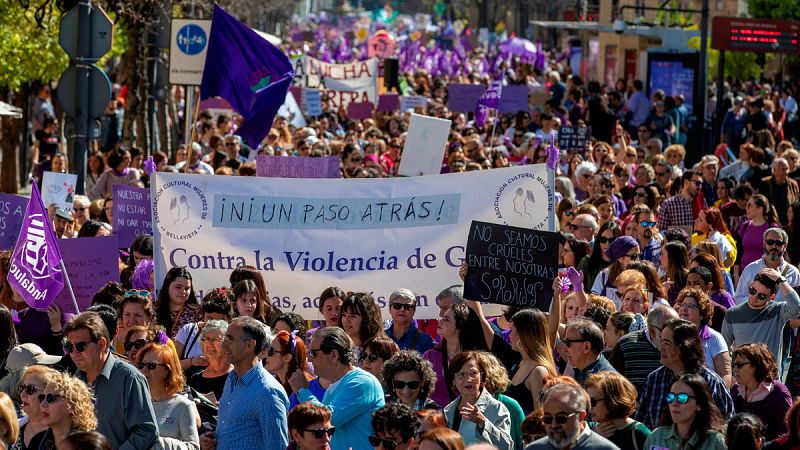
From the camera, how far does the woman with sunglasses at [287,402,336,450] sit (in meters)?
6.77

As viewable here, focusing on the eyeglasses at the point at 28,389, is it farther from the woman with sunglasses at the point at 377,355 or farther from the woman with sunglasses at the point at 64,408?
the woman with sunglasses at the point at 377,355

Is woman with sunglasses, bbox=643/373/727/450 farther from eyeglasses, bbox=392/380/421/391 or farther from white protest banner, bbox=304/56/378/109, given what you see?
white protest banner, bbox=304/56/378/109

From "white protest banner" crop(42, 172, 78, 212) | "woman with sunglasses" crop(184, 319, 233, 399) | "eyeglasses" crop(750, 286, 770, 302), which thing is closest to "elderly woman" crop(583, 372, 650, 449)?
"woman with sunglasses" crop(184, 319, 233, 399)

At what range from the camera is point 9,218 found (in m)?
12.2

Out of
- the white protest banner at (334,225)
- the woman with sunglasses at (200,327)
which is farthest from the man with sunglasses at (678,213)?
the woman with sunglasses at (200,327)

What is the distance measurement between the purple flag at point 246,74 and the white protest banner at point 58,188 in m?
2.32

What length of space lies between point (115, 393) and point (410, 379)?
1349 mm

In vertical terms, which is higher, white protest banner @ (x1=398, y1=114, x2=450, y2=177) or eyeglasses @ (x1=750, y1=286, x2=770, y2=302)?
white protest banner @ (x1=398, y1=114, x2=450, y2=177)

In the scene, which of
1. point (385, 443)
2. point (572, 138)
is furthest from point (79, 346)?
point (572, 138)

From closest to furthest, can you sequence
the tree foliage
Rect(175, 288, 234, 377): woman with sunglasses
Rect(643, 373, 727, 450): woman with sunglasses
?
Rect(643, 373, 727, 450): woman with sunglasses < Rect(175, 288, 234, 377): woman with sunglasses < the tree foliage

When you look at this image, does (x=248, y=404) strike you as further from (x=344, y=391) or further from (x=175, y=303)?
(x=175, y=303)

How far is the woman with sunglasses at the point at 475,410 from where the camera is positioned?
7.38 meters

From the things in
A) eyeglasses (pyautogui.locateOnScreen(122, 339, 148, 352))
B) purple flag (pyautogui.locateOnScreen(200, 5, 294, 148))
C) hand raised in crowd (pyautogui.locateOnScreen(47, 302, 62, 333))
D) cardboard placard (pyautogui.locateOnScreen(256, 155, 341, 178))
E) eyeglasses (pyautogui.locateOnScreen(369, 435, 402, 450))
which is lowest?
hand raised in crowd (pyautogui.locateOnScreen(47, 302, 62, 333))

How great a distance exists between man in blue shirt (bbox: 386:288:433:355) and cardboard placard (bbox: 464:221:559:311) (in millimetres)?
A: 395
